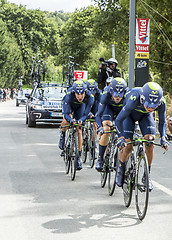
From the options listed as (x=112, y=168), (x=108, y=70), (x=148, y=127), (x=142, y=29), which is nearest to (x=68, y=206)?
(x=112, y=168)

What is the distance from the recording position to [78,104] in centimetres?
1022

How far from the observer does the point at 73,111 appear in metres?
10.4

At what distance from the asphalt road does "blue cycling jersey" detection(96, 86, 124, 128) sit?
108 centimetres

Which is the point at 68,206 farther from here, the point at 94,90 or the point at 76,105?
the point at 94,90

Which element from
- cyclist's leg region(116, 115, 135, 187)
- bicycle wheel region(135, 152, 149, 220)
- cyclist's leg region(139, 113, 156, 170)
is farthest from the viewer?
cyclist's leg region(116, 115, 135, 187)

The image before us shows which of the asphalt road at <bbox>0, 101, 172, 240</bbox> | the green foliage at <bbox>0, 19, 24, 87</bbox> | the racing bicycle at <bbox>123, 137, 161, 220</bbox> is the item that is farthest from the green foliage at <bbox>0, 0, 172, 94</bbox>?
the racing bicycle at <bbox>123, 137, 161, 220</bbox>

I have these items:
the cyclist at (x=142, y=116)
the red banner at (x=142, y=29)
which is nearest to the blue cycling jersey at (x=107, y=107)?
the cyclist at (x=142, y=116)

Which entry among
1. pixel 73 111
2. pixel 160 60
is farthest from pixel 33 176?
pixel 160 60

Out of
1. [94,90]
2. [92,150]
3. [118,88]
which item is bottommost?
[92,150]

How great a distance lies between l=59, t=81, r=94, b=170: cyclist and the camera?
30.7 ft

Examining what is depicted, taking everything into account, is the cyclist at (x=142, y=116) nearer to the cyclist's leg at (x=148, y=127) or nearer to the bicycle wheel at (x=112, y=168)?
the cyclist's leg at (x=148, y=127)

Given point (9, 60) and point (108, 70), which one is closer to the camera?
point (108, 70)

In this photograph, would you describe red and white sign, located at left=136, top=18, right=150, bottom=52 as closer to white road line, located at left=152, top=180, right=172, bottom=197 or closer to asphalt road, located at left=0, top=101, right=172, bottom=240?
asphalt road, located at left=0, top=101, right=172, bottom=240

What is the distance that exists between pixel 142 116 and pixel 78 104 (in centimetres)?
332
